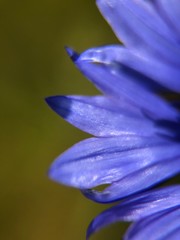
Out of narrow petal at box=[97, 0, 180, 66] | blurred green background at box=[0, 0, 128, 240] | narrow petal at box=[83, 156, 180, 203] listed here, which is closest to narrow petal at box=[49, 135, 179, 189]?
narrow petal at box=[83, 156, 180, 203]

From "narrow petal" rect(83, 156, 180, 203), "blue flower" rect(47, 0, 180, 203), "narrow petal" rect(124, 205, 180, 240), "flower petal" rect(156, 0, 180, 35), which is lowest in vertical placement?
"narrow petal" rect(124, 205, 180, 240)

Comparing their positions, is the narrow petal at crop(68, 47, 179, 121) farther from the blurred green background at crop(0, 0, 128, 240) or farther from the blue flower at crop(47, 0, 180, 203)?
the blurred green background at crop(0, 0, 128, 240)

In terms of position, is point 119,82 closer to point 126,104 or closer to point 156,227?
point 126,104

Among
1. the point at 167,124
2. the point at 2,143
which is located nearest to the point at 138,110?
the point at 167,124

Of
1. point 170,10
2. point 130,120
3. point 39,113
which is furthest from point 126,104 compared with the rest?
point 39,113

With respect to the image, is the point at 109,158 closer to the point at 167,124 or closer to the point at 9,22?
the point at 167,124

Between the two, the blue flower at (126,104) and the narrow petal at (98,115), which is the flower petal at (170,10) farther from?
the narrow petal at (98,115)

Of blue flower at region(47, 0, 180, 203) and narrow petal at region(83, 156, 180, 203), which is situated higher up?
blue flower at region(47, 0, 180, 203)

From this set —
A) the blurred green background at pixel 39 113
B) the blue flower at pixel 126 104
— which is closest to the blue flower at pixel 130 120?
the blue flower at pixel 126 104
